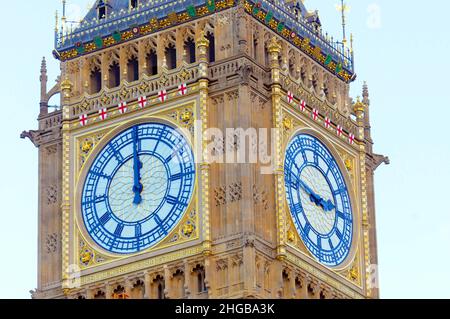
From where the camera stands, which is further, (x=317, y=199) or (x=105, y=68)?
(x=105, y=68)

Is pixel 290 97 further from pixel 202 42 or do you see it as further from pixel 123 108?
pixel 123 108

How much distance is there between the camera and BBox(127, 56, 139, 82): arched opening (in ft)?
213

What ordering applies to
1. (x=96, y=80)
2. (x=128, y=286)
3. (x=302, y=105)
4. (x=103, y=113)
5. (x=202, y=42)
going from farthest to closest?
1. (x=96, y=80)
2. (x=103, y=113)
3. (x=302, y=105)
4. (x=202, y=42)
5. (x=128, y=286)

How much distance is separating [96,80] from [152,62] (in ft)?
5.22

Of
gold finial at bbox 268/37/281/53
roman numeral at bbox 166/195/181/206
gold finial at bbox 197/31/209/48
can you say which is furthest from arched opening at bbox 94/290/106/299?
gold finial at bbox 268/37/281/53

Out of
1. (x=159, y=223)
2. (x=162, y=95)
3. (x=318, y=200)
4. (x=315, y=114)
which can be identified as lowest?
(x=159, y=223)

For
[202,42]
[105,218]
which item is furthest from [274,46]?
[105,218]

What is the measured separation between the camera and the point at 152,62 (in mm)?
64812

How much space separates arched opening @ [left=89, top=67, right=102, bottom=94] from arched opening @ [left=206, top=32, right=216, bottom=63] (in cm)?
306

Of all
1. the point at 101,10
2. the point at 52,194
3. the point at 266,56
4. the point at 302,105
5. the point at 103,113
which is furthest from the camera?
the point at 101,10
